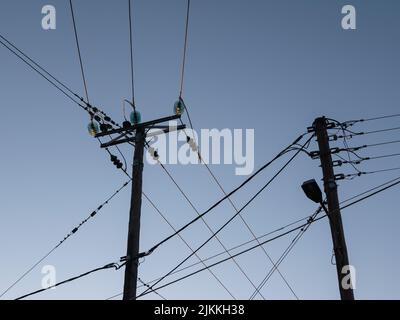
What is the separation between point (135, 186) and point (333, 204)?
4453 millimetres

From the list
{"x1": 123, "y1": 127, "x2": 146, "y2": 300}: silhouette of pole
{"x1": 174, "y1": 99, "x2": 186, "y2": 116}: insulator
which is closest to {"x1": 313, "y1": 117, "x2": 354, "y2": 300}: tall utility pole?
{"x1": 174, "y1": 99, "x2": 186, "y2": 116}: insulator

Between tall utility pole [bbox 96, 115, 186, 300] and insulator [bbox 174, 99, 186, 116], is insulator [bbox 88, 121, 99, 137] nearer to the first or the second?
tall utility pole [bbox 96, 115, 186, 300]

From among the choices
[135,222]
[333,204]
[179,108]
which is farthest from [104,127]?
[333,204]

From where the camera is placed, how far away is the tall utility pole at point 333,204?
8.27 m

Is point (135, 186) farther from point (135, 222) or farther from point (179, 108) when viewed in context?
point (179, 108)

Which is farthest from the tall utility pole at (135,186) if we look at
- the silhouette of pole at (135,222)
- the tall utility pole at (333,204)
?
the tall utility pole at (333,204)

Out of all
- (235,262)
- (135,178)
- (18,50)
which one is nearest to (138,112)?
(135,178)

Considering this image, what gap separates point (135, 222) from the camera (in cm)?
962

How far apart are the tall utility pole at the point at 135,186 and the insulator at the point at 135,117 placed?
0.14 meters

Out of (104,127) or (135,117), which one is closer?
(135,117)
